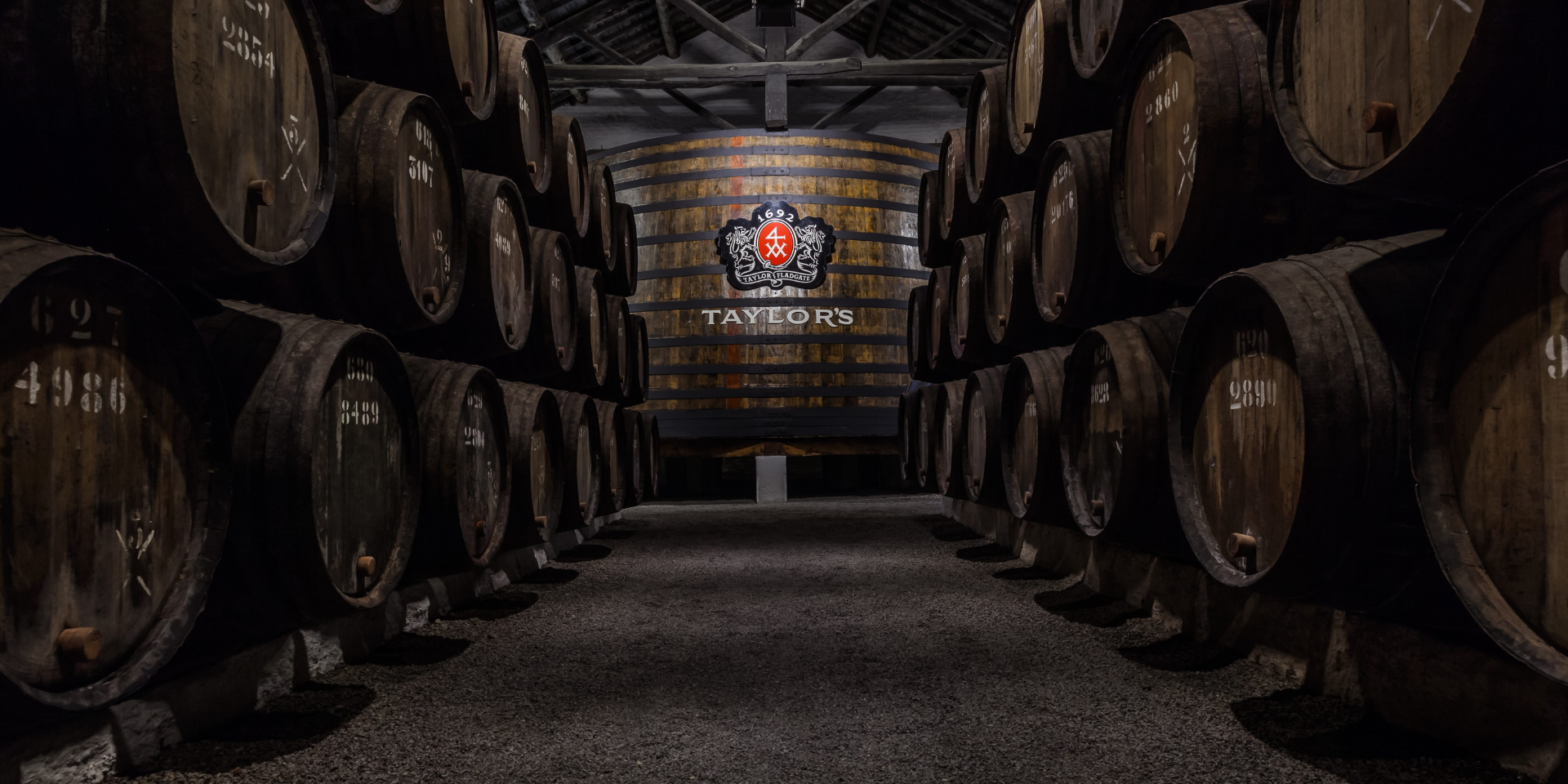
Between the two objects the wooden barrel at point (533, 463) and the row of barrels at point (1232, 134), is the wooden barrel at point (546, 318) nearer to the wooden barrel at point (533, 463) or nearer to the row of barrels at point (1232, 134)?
the wooden barrel at point (533, 463)

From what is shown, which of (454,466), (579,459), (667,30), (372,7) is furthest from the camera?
(667,30)

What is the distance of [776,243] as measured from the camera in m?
8.52

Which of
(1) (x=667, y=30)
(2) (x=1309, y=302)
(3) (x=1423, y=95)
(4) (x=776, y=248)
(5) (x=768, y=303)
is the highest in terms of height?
(1) (x=667, y=30)

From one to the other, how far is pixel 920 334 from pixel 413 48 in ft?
14.6

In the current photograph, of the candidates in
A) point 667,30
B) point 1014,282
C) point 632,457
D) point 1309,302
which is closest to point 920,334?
point 632,457

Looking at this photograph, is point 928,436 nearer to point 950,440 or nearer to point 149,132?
point 950,440

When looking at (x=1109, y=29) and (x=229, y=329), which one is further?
(x=1109, y=29)

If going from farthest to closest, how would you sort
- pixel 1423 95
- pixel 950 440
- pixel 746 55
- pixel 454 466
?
pixel 746 55
pixel 950 440
pixel 454 466
pixel 1423 95

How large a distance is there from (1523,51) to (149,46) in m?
2.06

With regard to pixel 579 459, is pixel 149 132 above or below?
above

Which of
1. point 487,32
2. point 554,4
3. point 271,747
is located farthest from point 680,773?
point 554,4

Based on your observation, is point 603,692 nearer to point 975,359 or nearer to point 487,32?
point 487,32

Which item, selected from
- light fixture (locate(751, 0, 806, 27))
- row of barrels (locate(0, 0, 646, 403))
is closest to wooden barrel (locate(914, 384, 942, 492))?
row of barrels (locate(0, 0, 646, 403))

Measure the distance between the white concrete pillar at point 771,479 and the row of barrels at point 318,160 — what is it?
14.7 feet
